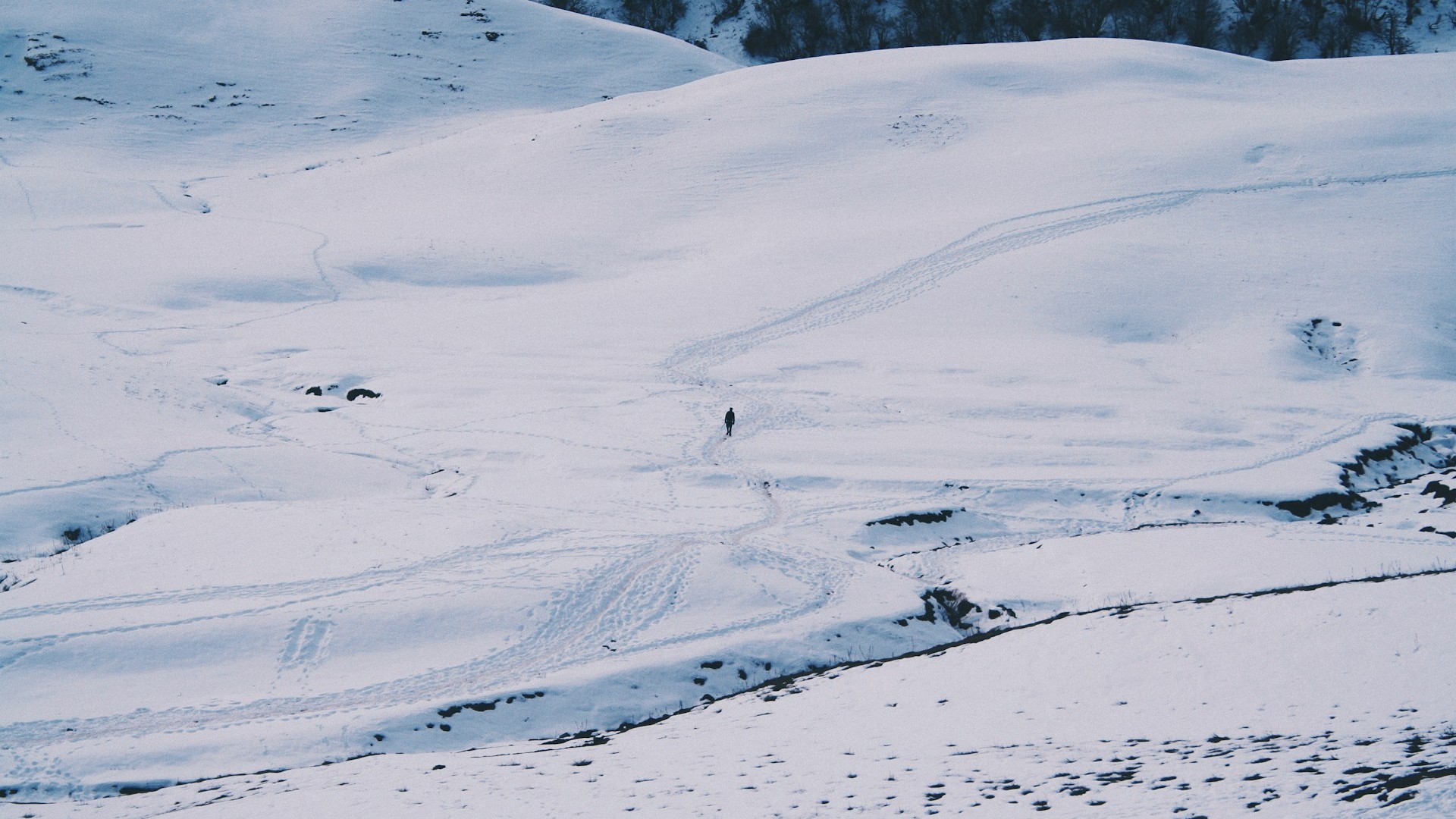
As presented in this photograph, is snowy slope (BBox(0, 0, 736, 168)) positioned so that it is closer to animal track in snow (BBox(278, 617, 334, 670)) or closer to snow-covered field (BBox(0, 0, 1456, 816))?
snow-covered field (BBox(0, 0, 1456, 816))

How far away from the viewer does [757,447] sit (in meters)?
23.9

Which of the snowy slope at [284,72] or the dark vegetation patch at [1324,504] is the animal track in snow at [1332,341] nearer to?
the dark vegetation patch at [1324,504]

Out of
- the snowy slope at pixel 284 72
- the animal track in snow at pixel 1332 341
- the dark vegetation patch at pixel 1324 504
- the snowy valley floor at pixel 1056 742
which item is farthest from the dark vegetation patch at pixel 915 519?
the snowy slope at pixel 284 72

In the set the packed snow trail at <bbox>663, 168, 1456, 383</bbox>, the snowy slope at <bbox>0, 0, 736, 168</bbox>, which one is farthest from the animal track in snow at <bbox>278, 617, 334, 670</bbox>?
the snowy slope at <bbox>0, 0, 736, 168</bbox>

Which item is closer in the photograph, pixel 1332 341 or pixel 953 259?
pixel 1332 341

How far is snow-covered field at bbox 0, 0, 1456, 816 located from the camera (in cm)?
1134

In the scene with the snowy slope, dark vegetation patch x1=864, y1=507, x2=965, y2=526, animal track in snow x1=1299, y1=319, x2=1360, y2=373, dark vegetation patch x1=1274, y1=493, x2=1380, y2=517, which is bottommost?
dark vegetation patch x1=864, y1=507, x2=965, y2=526

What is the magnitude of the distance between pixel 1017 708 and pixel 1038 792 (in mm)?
2731

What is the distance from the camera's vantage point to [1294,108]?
4412 cm

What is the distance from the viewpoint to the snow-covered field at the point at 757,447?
11.3 metres

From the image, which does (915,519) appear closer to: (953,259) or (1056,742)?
(1056,742)

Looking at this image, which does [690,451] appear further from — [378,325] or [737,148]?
[737,148]

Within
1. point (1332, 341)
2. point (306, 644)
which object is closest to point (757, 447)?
point (306, 644)

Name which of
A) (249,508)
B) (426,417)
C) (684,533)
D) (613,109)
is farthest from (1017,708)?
(613,109)
